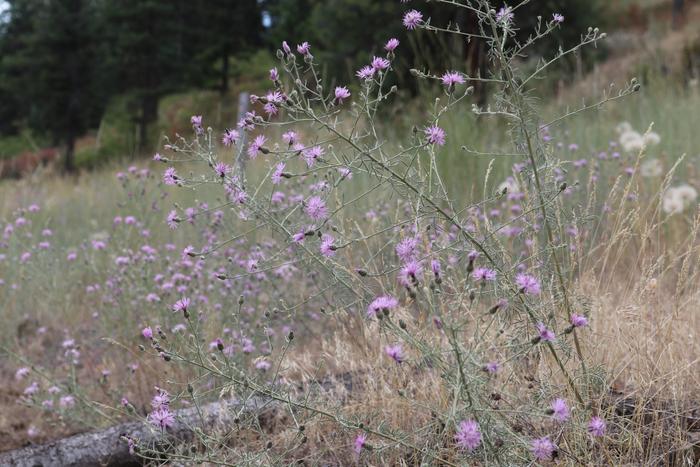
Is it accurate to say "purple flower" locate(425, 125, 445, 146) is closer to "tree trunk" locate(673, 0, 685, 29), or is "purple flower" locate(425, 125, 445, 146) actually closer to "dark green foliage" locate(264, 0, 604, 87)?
"dark green foliage" locate(264, 0, 604, 87)

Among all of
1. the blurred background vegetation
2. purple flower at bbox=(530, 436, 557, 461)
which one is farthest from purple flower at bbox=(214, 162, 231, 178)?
the blurred background vegetation

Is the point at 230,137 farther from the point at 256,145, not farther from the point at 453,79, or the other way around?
the point at 453,79

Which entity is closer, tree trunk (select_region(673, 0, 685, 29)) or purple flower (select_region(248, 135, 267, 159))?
purple flower (select_region(248, 135, 267, 159))

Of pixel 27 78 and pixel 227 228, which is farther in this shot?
pixel 27 78

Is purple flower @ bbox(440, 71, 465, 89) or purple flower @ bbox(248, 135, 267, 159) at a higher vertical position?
purple flower @ bbox(440, 71, 465, 89)

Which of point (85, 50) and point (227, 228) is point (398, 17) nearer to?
point (227, 228)

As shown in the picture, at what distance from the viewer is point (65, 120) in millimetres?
23188

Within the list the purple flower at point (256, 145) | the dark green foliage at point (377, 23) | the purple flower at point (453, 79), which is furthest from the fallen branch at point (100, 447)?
the dark green foliage at point (377, 23)

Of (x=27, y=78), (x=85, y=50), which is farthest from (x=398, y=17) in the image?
(x=27, y=78)

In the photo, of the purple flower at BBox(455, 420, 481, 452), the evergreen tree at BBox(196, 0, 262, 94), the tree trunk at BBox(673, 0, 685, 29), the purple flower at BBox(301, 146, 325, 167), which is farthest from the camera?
the evergreen tree at BBox(196, 0, 262, 94)

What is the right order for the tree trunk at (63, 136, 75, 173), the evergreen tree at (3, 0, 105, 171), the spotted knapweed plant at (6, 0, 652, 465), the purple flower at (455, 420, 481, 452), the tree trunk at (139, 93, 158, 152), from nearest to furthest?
the purple flower at (455, 420, 481, 452) → the spotted knapweed plant at (6, 0, 652, 465) → the tree trunk at (63, 136, 75, 173) → the evergreen tree at (3, 0, 105, 171) → the tree trunk at (139, 93, 158, 152)

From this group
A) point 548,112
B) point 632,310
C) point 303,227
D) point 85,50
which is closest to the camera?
point 303,227

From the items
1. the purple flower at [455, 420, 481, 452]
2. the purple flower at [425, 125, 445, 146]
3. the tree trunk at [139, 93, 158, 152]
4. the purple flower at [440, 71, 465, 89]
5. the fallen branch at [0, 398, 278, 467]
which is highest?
the purple flower at [440, 71, 465, 89]

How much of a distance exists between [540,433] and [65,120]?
2385 centimetres
